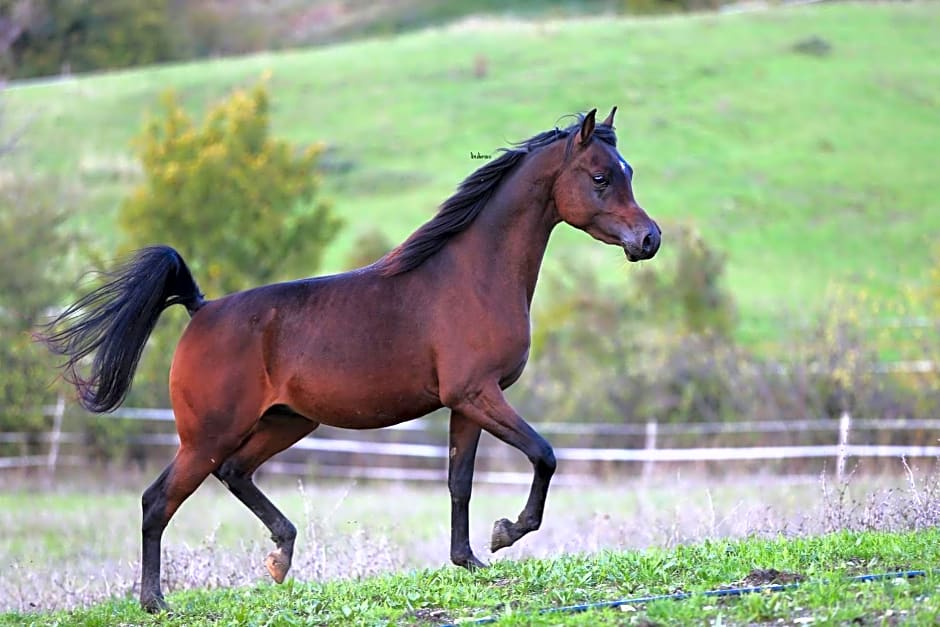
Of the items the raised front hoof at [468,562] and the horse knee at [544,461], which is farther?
the raised front hoof at [468,562]

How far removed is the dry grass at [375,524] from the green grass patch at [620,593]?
0.88 metres

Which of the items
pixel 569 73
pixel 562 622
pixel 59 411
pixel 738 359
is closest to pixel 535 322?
pixel 738 359

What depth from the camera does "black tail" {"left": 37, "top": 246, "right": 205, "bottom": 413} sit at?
801cm

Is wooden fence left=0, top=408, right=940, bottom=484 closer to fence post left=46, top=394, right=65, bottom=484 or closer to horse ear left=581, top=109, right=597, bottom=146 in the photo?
fence post left=46, top=394, right=65, bottom=484

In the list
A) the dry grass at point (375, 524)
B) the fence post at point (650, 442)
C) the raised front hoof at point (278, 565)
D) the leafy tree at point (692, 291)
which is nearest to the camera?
the raised front hoof at point (278, 565)

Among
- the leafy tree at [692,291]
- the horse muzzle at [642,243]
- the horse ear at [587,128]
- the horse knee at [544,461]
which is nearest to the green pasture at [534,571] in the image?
the horse knee at [544,461]

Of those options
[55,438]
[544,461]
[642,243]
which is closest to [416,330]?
[544,461]

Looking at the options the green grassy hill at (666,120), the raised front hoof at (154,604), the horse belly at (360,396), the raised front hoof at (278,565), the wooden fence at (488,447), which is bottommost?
the wooden fence at (488,447)

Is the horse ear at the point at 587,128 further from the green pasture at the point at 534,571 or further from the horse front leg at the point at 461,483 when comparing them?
the green pasture at the point at 534,571

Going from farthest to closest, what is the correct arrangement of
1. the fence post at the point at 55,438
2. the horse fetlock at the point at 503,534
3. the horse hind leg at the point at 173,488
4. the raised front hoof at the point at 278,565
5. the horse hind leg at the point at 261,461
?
the fence post at the point at 55,438
the horse hind leg at the point at 261,461
the raised front hoof at the point at 278,565
the horse hind leg at the point at 173,488
the horse fetlock at the point at 503,534

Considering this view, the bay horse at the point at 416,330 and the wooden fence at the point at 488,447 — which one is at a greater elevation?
the bay horse at the point at 416,330

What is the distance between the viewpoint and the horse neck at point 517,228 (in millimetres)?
7621

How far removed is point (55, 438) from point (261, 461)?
44.7ft

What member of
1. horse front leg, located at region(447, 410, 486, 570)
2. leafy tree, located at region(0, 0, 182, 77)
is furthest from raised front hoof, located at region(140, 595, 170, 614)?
leafy tree, located at region(0, 0, 182, 77)
